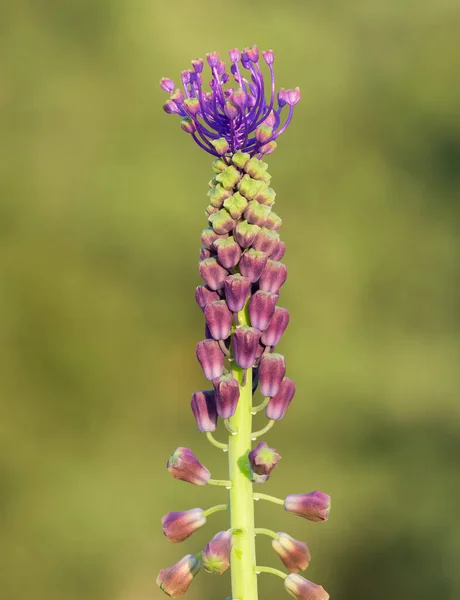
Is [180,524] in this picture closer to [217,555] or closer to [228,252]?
[217,555]

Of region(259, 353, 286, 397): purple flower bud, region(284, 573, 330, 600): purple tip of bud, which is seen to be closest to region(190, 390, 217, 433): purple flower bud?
region(259, 353, 286, 397): purple flower bud

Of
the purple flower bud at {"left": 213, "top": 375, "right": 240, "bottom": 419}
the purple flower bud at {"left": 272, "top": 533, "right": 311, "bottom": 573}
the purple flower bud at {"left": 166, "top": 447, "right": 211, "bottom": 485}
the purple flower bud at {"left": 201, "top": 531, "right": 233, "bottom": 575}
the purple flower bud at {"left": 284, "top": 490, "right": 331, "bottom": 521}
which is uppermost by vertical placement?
the purple flower bud at {"left": 213, "top": 375, "right": 240, "bottom": 419}

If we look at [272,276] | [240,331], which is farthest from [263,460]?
[272,276]

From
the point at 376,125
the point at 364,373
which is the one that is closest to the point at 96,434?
the point at 364,373

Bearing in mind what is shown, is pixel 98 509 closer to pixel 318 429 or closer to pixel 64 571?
pixel 64 571

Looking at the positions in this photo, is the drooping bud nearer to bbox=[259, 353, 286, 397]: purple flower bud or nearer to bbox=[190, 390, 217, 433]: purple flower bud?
bbox=[259, 353, 286, 397]: purple flower bud

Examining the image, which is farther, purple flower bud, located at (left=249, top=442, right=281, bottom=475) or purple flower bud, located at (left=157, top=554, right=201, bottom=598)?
purple flower bud, located at (left=157, top=554, right=201, bottom=598)
